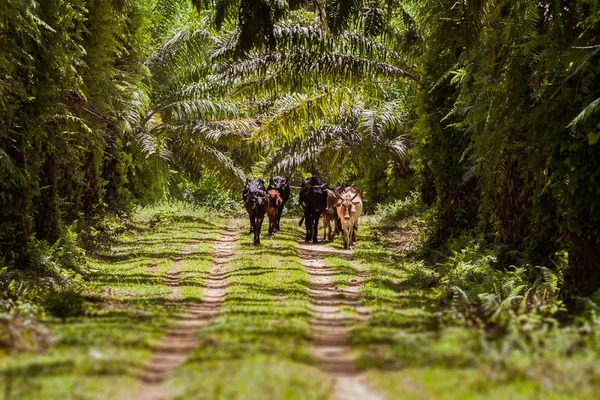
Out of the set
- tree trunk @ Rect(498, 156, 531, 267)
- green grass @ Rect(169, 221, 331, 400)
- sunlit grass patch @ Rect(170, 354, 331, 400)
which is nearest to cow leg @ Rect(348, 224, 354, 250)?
tree trunk @ Rect(498, 156, 531, 267)

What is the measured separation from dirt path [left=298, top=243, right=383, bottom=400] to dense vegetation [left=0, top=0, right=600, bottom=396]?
4.68 feet

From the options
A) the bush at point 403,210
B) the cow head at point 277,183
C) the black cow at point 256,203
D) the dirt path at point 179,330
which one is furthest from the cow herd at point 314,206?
the dirt path at point 179,330

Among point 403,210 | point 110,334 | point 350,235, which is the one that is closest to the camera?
point 110,334

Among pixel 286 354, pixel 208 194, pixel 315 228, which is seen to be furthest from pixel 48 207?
pixel 208 194

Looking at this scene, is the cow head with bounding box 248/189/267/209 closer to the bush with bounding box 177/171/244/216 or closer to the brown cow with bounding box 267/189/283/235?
the brown cow with bounding box 267/189/283/235

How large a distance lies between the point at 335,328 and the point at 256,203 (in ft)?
48.1

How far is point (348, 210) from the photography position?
81.7 ft

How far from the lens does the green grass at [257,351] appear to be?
667cm

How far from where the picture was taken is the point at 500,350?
Result: 789 centimetres

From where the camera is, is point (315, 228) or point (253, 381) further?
point (315, 228)

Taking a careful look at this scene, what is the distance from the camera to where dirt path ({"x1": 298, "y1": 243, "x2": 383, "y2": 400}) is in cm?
715

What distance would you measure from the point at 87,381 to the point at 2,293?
7.76m

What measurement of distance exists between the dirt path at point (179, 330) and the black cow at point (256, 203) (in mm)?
3361

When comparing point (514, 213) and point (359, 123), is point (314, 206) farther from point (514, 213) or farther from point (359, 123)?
point (514, 213)
